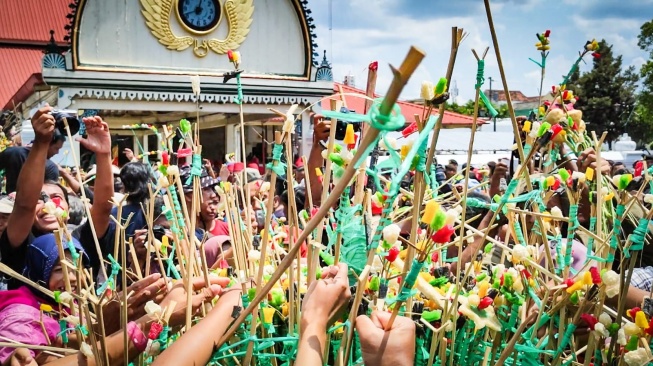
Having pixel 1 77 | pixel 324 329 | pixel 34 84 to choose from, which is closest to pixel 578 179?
pixel 324 329

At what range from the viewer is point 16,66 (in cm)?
1546

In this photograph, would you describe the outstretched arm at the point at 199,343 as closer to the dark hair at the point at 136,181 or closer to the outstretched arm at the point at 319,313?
the outstretched arm at the point at 319,313

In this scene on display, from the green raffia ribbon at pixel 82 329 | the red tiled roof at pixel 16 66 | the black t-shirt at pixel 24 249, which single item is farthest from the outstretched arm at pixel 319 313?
the red tiled roof at pixel 16 66

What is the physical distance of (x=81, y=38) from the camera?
903 cm

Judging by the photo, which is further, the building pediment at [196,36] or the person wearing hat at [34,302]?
the building pediment at [196,36]

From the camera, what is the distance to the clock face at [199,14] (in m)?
9.81

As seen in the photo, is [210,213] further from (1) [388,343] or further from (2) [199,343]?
(1) [388,343]

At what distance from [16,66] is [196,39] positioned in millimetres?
7412

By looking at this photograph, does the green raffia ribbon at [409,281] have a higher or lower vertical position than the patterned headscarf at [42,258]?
higher

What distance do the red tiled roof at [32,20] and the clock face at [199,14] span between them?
7191 millimetres

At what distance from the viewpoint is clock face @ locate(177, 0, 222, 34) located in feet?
32.2

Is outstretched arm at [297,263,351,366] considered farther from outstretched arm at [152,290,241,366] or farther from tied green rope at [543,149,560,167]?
tied green rope at [543,149,560,167]

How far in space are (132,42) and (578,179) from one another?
902 centimetres

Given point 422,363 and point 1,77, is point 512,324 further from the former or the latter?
point 1,77
